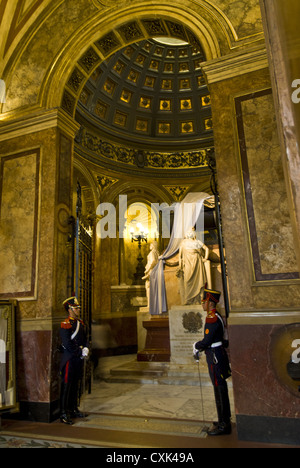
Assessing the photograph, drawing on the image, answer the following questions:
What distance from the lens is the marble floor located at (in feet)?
14.2

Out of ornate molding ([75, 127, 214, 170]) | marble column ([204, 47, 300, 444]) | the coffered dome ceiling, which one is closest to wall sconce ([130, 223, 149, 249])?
ornate molding ([75, 127, 214, 170])

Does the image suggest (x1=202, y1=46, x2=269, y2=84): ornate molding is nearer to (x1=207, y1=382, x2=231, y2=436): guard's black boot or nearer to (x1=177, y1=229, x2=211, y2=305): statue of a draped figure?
(x1=207, y1=382, x2=231, y2=436): guard's black boot

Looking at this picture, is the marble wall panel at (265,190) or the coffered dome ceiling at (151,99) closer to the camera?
the marble wall panel at (265,190)

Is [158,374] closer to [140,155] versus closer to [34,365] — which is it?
[34,365]

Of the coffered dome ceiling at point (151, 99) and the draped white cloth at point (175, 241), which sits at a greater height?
the coffered dome ceiling at point (151, 99)

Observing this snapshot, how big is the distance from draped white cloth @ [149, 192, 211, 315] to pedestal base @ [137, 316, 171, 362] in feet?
1.36

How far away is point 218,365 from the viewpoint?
11.8 feet

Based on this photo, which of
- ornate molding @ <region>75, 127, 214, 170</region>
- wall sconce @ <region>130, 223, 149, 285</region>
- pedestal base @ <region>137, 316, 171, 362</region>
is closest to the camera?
pedestal base @ <region>137, 316, 171, 362</region>

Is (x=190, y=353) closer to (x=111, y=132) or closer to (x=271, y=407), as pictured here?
(x=271, y=407)

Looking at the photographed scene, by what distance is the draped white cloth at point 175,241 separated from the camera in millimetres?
8141

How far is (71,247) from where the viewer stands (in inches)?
207

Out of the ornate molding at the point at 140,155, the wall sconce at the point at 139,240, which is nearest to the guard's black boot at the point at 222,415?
the wall sconce at the point at 139,240

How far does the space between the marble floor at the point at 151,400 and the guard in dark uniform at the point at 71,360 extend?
379 millimetres

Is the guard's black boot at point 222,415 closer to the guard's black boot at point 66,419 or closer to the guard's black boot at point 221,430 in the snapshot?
the guard's black boot at point 221,430
